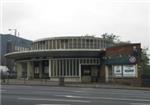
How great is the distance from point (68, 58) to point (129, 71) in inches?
402

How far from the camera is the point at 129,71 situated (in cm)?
4006

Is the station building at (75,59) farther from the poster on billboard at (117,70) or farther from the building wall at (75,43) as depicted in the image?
the poster on billboard at (117,70)

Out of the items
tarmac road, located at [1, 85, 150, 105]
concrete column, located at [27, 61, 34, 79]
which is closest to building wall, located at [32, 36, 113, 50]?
concrete column, located at [27, 61, 34, 79]

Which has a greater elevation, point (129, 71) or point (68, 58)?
point (68, 58)

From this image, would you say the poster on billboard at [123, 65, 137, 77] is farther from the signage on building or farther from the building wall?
the building wall

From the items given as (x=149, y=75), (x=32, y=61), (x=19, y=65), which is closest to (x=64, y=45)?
(x=32, y=61)

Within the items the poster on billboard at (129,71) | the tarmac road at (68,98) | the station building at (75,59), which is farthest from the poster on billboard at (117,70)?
the tarmac road at (68,98)

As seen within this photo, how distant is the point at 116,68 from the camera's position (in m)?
42.4

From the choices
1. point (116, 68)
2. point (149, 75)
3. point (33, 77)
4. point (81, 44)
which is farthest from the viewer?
point (33, 77)

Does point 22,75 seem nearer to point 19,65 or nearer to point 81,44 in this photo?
point 19,65

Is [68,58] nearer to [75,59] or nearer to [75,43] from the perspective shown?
[75,59]

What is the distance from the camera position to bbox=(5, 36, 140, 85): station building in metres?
44.1

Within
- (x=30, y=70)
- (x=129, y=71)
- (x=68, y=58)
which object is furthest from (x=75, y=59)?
(x=30, y=70)

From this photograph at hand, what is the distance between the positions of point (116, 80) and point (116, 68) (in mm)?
1501
